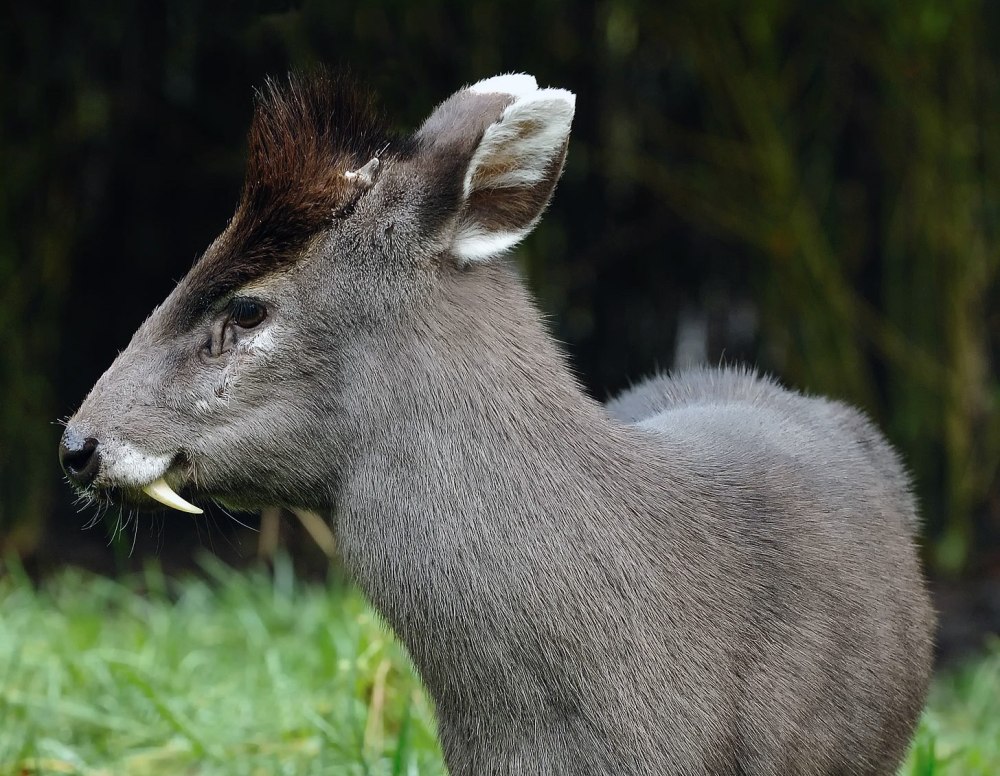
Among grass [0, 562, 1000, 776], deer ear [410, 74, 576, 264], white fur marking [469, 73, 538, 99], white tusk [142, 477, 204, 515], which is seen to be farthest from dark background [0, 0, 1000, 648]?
white tusk [142, 477, 204, 515]

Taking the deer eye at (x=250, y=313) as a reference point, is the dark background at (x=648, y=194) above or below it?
below

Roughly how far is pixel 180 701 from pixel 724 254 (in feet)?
13.7

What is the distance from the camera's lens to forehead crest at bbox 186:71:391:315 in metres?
2.54

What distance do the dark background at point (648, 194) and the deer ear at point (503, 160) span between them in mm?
3419

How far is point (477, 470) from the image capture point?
2.44m

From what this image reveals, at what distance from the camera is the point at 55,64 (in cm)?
670

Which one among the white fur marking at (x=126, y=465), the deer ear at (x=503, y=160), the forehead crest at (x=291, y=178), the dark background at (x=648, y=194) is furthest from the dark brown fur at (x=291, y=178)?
the dark background at (x=648, y=194)

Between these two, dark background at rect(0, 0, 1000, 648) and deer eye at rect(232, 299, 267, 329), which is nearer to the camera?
deer eye at rect(232, 299, 267, 329)

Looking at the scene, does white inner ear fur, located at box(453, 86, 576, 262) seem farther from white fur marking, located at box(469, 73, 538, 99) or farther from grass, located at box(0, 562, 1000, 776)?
grass, located at box(0, 562, 1000, 776)

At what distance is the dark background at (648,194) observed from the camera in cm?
638

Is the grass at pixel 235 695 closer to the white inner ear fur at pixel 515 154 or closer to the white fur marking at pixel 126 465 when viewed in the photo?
the white fur marking at pixel 126 465

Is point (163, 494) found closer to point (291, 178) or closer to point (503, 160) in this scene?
point (291, 178)

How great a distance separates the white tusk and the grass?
0.99m

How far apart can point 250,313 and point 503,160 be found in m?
0.55
